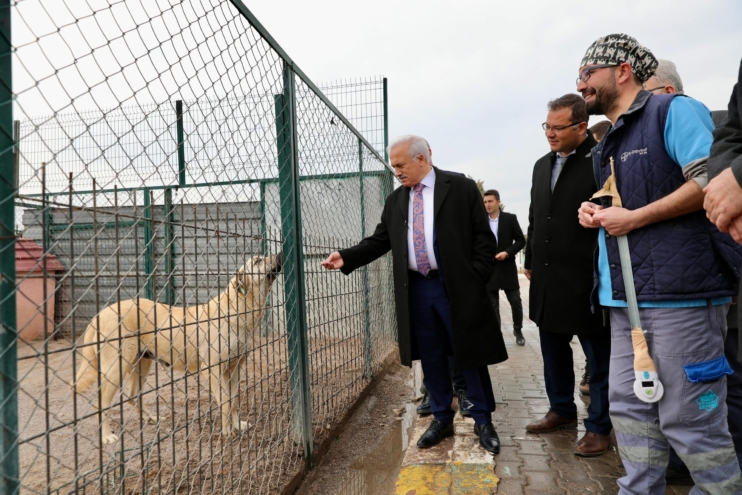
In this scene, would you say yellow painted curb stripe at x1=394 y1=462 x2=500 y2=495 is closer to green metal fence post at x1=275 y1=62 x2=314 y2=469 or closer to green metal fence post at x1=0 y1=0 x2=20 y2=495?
→ green metal fence post at x1=275 y1=62 x2=314 y2=469

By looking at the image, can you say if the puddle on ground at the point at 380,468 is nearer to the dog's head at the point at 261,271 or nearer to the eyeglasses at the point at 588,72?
the dog's head at the point at 261,271

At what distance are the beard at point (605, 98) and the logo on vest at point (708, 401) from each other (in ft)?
4.18

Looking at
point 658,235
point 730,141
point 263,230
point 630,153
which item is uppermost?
point 630,153

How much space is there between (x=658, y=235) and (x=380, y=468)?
2300 millimetres

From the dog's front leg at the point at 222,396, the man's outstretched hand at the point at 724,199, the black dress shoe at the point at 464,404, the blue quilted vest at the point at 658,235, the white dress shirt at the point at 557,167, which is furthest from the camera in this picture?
the black dress shoe at the point at 464,404

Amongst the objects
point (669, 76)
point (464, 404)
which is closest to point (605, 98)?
point (669, 76)

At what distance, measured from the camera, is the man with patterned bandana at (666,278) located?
1877 millimetres

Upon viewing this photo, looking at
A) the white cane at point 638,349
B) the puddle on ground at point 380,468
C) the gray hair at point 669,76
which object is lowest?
the puddle on ground at point 380,468

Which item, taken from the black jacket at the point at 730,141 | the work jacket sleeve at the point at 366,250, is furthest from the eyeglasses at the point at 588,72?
the work jacket sleeve at the point at 366,250

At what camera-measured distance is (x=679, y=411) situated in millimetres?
1895

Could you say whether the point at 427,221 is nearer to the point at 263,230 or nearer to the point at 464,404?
the point at 263,230

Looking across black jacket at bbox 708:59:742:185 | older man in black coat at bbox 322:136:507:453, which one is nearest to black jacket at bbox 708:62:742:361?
black jacket at bbox 708:59:742:185

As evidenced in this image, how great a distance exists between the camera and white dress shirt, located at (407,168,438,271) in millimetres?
3322

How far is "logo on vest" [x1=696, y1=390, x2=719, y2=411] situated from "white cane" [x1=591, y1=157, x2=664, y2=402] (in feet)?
0.42
